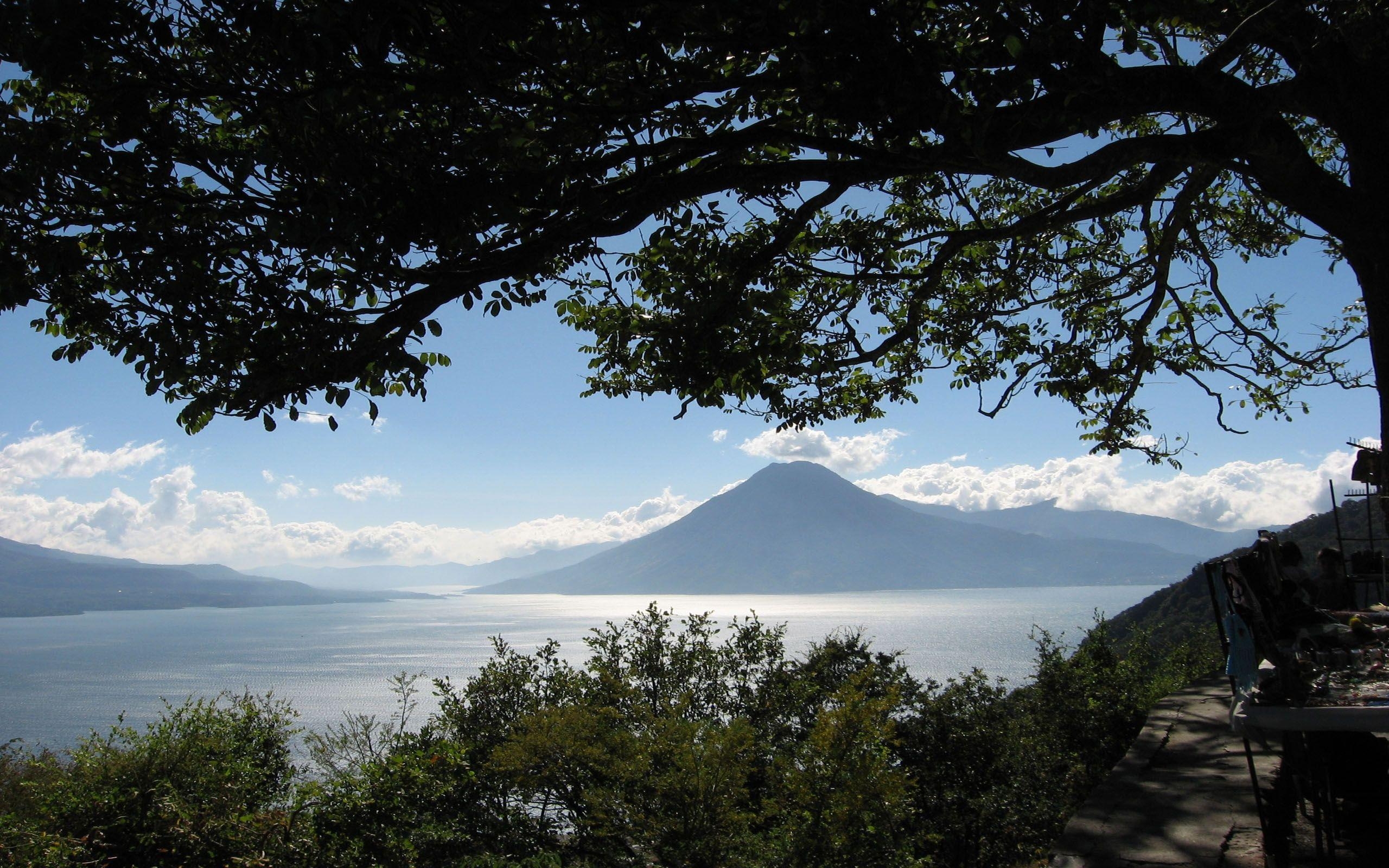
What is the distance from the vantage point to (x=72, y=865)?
745 centimetres

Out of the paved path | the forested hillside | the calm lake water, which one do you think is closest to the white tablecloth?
the paved path

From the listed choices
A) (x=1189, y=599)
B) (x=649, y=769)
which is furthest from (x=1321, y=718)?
(x=1189, y=599)

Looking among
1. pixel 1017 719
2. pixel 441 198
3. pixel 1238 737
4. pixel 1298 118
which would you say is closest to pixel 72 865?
pixel 441 198

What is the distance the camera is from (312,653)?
10662cm

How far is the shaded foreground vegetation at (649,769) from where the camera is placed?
24.3 feet

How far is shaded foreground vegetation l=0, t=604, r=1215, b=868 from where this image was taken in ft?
24.3

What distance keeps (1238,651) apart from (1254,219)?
7.51 m

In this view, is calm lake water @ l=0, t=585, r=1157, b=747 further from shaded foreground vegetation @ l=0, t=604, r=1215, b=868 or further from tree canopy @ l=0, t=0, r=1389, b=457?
tree canopy @ l=0, t=0, r=1389, b=457

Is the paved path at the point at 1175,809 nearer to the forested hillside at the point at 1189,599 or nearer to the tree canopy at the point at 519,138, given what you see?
the tree canopy at the point at 519,138

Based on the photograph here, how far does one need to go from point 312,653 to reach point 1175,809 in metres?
118

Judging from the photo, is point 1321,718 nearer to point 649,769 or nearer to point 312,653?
point 649,769

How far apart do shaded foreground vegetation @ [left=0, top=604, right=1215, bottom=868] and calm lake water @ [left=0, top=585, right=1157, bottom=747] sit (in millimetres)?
3104

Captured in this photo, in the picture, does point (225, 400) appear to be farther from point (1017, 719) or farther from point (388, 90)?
point (1017, 719)

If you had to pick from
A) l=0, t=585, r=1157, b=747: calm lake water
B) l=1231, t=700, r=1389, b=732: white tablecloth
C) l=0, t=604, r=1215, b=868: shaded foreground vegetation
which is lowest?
l=0, t=585, r=1157, b=747: calm lake water
